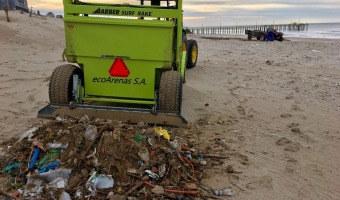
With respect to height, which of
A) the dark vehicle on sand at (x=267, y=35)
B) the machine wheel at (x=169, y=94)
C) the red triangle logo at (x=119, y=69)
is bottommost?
the machine wheel at (x=169, y=94)

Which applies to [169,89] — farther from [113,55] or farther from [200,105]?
[200,105]

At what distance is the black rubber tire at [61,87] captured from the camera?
5.20 meters

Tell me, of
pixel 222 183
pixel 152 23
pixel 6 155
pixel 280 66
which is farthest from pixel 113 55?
pixel 280 66

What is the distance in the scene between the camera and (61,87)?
5.20 meters

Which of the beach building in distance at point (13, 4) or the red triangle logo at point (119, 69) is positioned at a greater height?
the beach building in distance at point (13, 4)

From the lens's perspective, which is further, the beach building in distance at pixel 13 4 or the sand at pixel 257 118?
the beach building in distance at pixel 13 4

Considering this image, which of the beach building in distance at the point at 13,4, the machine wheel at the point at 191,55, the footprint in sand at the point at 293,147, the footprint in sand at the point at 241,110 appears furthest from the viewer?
the beach building in distance at the point at 13,4

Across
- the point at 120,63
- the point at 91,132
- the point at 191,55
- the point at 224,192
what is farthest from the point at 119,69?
the point at 191,55

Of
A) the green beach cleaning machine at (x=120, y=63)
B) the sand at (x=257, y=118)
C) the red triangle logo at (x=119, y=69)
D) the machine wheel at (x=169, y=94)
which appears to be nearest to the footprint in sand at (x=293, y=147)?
the sand at (x=257, y=118)

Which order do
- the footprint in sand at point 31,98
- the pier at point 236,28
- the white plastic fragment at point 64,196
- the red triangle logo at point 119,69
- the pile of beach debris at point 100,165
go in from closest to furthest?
the white plastic fragment at point 64,196
the pile of beach debris at point 100,165
the red triangle logo at point 119,69
the footprint in sand at point 31,98
the pier at point 236,28

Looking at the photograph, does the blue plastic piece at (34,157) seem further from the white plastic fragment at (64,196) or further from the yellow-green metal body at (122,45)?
the yellow-green metal body at (122,45)

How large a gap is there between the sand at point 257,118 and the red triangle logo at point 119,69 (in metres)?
1.33

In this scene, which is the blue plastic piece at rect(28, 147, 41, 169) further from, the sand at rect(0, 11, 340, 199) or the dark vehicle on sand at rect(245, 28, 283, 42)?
the dark vehicle on sand at rect(245, 28, 283, 42)

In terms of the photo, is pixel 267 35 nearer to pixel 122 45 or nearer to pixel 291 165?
pixel 122 45
